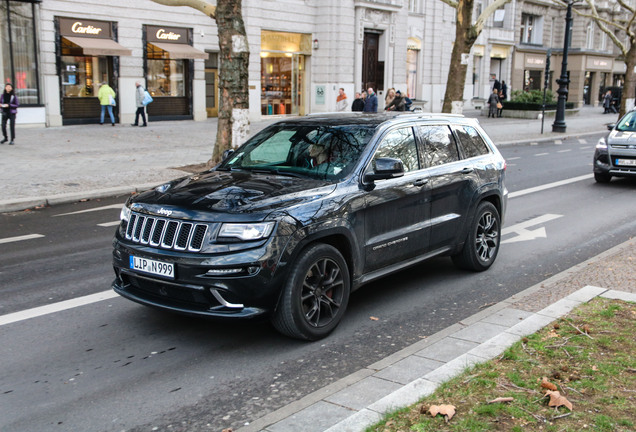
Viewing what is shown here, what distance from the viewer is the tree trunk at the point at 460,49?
75.3 feet

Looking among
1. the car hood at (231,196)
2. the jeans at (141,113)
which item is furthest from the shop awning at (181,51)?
the car hood at (231,196)

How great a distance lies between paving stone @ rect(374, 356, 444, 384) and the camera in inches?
179

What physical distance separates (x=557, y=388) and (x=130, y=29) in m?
A: 26.9

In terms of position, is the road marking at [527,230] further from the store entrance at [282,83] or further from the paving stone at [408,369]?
the store entrance at [282,83]

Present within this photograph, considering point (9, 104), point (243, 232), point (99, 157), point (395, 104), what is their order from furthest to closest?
point (395, 104) → point (9, 104) → point (99, 157) → point (243, 232)

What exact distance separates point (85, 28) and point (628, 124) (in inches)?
812

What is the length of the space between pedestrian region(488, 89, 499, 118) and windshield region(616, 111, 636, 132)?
2330 cm

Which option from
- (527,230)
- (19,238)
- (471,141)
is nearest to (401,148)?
(471,141)

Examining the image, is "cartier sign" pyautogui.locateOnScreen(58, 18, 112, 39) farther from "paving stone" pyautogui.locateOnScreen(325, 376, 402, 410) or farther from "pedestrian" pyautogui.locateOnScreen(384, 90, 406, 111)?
"paving stone" pyautogui.locateOnScreen(325, 376, 402, 410)

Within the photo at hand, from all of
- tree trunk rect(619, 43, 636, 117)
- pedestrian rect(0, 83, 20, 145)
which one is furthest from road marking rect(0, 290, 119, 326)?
tree trunk rect(619, 43, 636, 117)

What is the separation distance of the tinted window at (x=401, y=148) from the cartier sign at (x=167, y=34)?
24.4m

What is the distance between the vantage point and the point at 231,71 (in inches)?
609

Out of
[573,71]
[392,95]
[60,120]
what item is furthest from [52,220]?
[573,71]

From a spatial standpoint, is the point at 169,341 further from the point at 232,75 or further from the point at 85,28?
the point at 85,28
